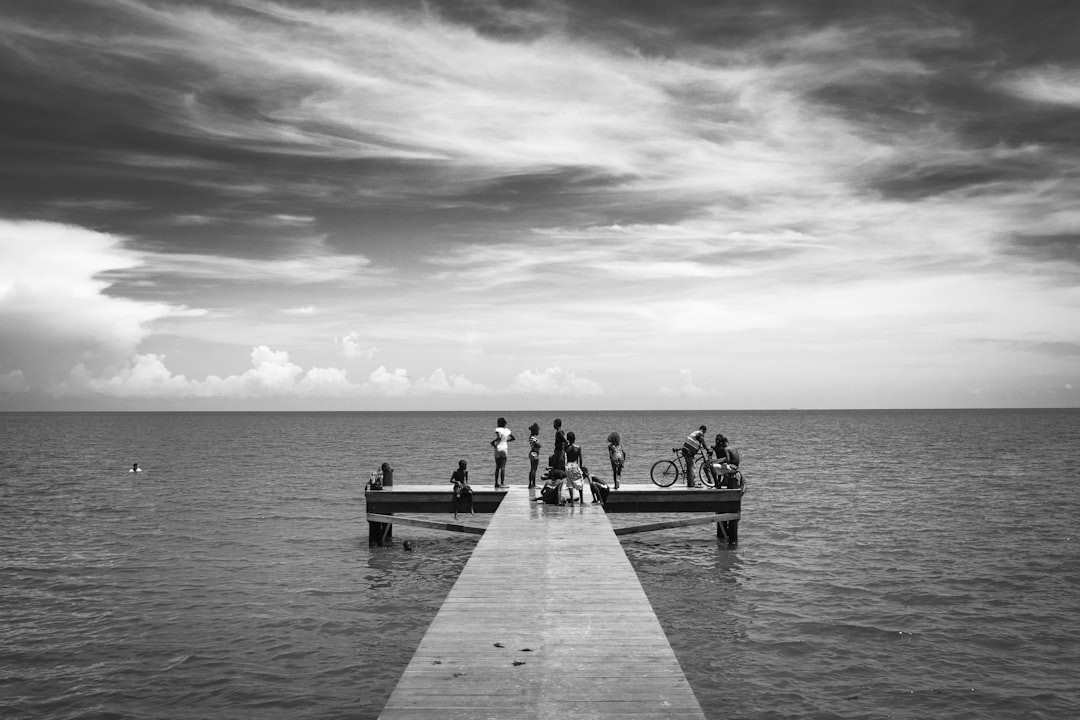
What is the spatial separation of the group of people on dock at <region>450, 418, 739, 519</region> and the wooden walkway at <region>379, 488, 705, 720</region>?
22.3 feet

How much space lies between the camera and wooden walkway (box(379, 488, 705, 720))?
7461 mm

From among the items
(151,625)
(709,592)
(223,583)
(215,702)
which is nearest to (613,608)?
(215,702)

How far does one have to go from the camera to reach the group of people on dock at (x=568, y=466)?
21562 mm

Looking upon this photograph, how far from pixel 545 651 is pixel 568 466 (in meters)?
12.1

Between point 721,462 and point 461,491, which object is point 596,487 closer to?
point 461,491

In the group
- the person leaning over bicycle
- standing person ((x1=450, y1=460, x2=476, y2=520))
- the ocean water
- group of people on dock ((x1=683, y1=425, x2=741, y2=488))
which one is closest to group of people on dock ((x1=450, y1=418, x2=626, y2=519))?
standing person ((x1=450, y1=460, x2=476, y2=520))

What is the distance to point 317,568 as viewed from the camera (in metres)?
23.2

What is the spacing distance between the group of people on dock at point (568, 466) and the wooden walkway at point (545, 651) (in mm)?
6793

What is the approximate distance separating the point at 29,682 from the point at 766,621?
49.4ft

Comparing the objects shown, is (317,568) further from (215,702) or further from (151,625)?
(215,702)

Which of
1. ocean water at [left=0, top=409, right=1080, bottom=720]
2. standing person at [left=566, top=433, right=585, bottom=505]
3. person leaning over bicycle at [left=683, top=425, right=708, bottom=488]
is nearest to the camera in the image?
ocean water at [left=0, top=409, right=1080, bottom=720]

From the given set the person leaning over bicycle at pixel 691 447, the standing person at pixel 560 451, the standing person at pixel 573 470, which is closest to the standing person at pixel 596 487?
the standing person at pixel 573 470

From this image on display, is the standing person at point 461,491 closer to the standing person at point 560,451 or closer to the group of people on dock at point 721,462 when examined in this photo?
the standing person at point 560,451

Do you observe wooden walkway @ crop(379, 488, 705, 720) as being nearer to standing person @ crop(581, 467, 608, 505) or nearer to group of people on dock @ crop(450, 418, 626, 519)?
group of people on dock @ crop(450, 418, 626, 519)
